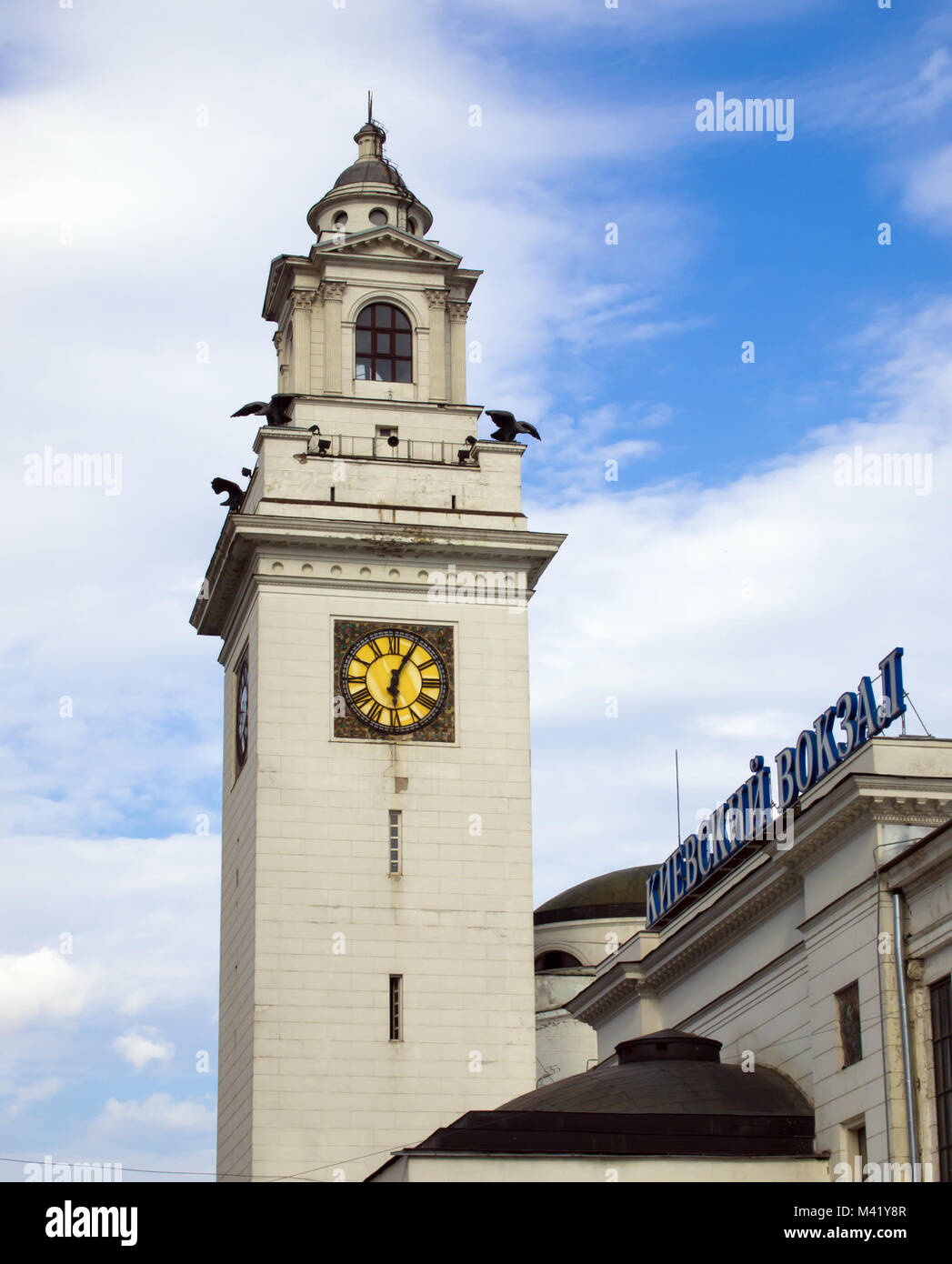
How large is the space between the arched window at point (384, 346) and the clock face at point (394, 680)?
9.00 meters

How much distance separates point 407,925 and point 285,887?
344 centimetres

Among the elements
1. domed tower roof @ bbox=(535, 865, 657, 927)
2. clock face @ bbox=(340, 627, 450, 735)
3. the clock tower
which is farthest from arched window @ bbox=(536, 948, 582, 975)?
clock face @ bbox=(340, 627, 450, 735)

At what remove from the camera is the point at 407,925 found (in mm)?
59156

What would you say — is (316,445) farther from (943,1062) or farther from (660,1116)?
(943,1062)

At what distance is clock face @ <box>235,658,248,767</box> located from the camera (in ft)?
206

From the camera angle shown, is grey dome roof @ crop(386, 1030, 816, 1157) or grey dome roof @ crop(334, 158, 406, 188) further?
grey dome roof @ crop(334, 158, 406, 188)

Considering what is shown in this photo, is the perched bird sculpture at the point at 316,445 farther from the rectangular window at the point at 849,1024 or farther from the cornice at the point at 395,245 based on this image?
the rectangular window at the point at 849,1024

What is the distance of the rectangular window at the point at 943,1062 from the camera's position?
41625mm

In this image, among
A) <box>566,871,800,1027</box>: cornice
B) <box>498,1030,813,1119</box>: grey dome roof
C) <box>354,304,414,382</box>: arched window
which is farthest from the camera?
<box>354,304,414,382</box>: arched window

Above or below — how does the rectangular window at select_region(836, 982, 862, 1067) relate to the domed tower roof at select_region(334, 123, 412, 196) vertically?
below

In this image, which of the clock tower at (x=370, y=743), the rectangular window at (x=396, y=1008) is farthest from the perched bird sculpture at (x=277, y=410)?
the rectangular window at (x=396, y=1008)

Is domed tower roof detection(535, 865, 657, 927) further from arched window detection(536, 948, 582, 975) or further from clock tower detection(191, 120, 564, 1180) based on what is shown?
clock tower detection(191, 120, 564, 1180)

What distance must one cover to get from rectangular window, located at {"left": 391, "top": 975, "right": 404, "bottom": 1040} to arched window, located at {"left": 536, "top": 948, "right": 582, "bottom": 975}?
22.9m
